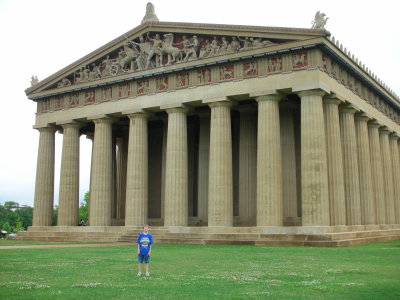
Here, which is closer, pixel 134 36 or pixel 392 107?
pixel 134 36

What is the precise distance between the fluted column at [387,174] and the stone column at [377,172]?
2130 mm

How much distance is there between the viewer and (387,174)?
5600 centimetres

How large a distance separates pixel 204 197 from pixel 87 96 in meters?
16.4

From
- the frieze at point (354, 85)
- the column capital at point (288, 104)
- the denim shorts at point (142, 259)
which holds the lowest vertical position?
the denim shorts at point (142, 259)

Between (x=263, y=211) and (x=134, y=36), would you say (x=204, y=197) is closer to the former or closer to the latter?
(x=263, y=211)

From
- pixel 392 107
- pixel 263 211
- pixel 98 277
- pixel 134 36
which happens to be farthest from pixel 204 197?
pixel 98 277

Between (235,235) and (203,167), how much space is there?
1145cm

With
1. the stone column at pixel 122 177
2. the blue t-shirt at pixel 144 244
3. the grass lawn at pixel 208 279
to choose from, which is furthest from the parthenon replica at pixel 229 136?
the blue t-shirt at pixel 144 244

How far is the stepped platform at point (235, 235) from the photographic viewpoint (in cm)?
3753

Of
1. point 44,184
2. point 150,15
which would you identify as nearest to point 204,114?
point 150,15

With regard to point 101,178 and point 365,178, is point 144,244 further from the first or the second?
point 365,178

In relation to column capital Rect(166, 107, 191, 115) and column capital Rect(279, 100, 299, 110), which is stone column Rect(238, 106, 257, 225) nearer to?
column capital Rect(279, 100, 299, 110)

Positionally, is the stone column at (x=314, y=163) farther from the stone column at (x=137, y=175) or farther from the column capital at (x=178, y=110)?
the stone column at (x=137, y=175)

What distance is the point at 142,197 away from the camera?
159 ft
